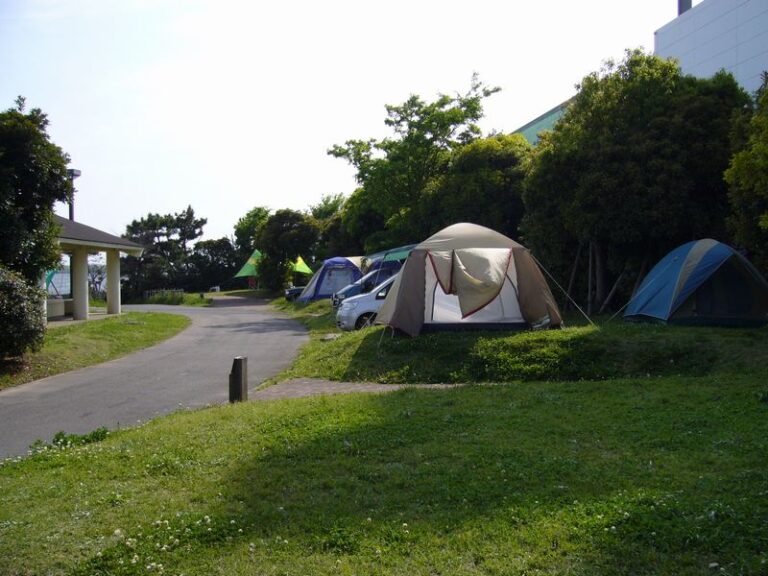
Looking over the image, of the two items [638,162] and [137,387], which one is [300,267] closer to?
[638,162]

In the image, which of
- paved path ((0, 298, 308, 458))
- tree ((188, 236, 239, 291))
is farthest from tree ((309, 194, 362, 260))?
paved path ((0, 298, 308, 458))

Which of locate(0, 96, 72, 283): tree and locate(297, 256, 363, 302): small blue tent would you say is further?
locate(297, 256, 363, 302): small blue tent

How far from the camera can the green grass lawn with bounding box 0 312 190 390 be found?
46.2 ft

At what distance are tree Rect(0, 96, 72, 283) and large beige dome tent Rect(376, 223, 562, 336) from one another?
8.28 meters

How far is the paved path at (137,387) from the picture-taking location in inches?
381

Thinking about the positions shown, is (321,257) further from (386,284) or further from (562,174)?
(562,174)

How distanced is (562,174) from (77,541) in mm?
14184

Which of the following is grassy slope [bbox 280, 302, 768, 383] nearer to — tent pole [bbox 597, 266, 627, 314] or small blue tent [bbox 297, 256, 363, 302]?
tent pole [bbox 597, 266, 627, 314]

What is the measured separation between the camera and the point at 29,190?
1577cm

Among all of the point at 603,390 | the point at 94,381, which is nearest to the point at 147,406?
the point at 94,381

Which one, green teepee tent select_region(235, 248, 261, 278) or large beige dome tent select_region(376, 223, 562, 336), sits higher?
green teepee tent select_region(235, 248, 261, 278)

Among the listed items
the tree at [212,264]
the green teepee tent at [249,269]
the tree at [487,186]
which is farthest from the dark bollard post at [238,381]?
the tree at [212,264]

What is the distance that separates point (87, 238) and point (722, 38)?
3083cm

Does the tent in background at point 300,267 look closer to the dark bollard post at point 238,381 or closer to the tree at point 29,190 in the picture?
the tree at point 29,190
